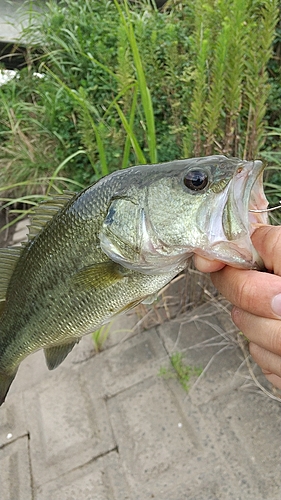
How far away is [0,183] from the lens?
10.9 ft

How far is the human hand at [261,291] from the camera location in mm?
832

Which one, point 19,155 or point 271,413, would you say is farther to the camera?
point 19,155

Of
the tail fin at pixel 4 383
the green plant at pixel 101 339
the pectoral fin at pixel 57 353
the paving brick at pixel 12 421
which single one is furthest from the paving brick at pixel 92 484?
the pectoral fin at pixel 57 353

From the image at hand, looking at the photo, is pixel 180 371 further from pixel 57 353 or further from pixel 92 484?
pixel 57 353

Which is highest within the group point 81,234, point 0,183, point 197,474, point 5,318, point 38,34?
point 38,34

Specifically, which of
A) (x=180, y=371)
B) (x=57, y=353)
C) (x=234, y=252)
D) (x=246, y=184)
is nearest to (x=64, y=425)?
(x=180, y=371)

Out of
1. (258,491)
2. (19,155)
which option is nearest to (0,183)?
(19,155)

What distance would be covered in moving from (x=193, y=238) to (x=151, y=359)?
1.31 m

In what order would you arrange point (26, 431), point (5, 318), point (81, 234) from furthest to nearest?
point (26, 431)
point (5, 318)
point (81, 234)

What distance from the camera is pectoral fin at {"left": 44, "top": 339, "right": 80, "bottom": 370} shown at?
1.15 metres

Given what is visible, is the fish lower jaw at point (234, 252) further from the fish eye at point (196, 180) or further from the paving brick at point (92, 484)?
the paving brick at point (92, 484)

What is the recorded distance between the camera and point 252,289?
0.85 meters

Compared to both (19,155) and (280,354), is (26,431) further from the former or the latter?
(19,155)

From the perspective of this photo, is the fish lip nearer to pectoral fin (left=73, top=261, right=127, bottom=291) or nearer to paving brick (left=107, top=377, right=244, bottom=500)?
pectoral fin (left=73, top=261, right=127, bottom=291)
